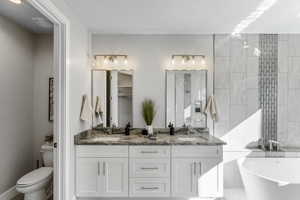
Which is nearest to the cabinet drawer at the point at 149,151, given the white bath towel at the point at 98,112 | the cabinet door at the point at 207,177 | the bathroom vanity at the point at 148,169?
the bathroom vanity at the point at 148,169

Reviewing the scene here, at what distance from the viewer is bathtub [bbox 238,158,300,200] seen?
214 centimetres

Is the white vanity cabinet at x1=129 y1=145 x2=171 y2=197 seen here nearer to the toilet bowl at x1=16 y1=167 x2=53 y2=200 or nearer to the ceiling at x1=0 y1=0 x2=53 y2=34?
the toilet bowl at x1=16 y1=167 x2=53 y2=200

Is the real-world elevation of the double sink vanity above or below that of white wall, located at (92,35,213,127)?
below

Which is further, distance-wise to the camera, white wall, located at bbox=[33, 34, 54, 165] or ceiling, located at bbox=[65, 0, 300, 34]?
white wall, located at bbox=[33, 34, 54, 165]

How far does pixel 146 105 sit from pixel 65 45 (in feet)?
4.81

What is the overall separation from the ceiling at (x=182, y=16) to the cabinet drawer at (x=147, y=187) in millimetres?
2098

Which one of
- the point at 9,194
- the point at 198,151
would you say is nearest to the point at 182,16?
the point at 198,151

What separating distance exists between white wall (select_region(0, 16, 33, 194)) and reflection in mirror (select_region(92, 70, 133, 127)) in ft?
3.39

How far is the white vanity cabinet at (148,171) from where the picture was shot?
265 cm

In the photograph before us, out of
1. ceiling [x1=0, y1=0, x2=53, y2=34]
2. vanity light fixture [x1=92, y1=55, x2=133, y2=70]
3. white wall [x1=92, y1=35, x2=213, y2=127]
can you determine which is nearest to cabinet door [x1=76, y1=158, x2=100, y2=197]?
white wall [x1=92, y1=35, x2=213, y2=127]

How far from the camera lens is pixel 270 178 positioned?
272cm

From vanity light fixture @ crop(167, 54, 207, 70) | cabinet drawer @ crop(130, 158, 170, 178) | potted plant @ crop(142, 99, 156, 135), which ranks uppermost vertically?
vanity light fixture @ crop(167, 54, 207, 70)

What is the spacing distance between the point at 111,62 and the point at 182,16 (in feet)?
4.33

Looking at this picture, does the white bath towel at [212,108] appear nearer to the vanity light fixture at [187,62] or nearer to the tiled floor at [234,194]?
the vanity light fixture at [187,62]
